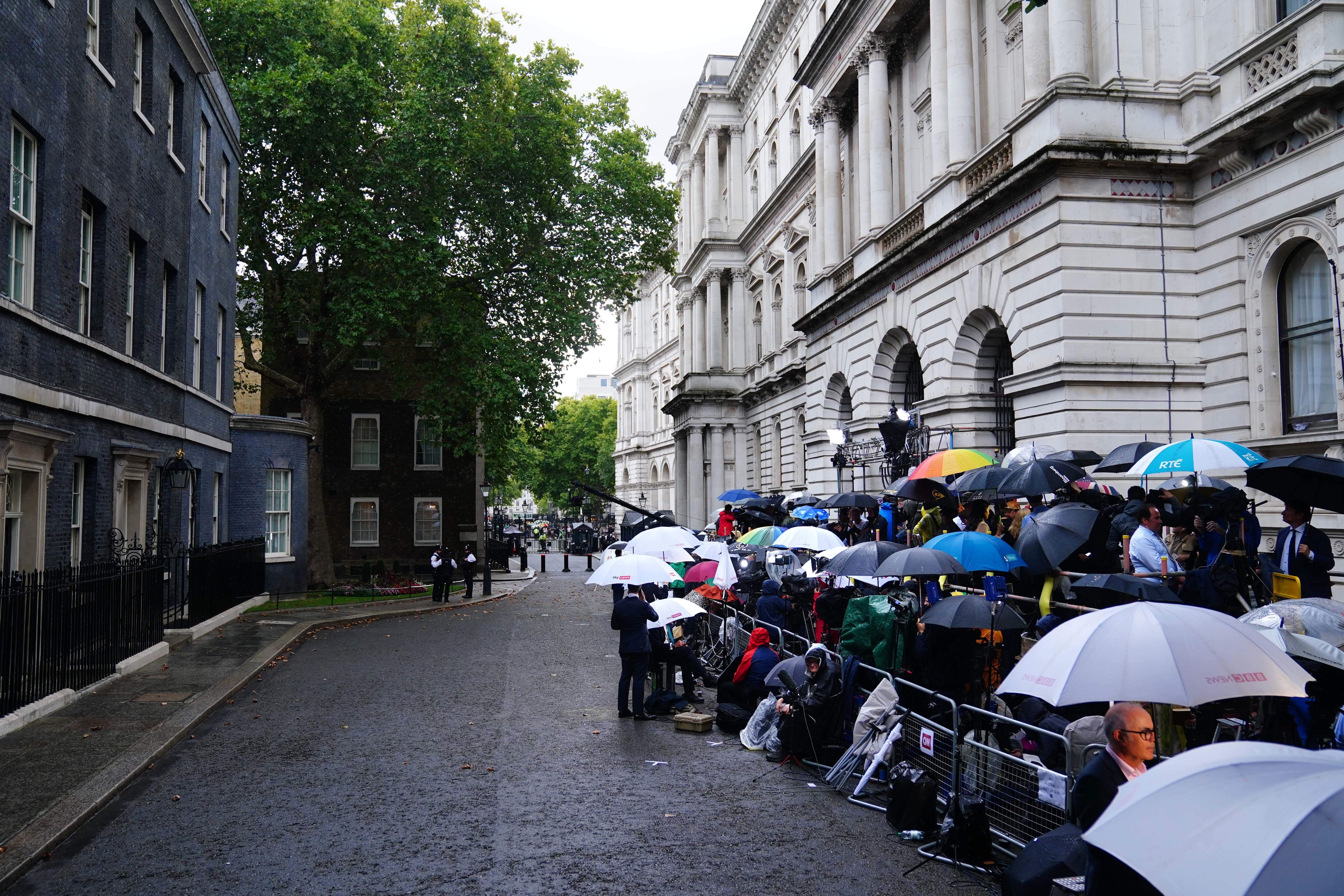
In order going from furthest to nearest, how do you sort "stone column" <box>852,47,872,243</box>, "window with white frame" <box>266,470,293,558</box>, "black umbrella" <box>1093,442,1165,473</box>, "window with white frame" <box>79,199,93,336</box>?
"window with white frame" <box>266,470,293,558</box>, "stone column" <box>852,47,872,243</box>, "window with white frame" <box>79,199,93,336</box>, "black umbrella" <box>1093,442,1165,473</box>

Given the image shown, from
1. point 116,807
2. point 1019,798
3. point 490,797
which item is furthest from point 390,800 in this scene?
point 1019,798

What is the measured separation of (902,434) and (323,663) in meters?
12.3

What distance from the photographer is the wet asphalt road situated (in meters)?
6.88

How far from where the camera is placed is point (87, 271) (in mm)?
16219

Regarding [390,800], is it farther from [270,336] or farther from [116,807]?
[270,336]

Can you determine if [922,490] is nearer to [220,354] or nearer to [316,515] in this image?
[220,354]

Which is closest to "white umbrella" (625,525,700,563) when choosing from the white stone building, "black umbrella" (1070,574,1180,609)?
the white stone building

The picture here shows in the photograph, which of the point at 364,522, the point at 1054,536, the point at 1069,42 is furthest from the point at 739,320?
the point at 1054,536

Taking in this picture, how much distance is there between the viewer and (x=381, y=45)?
32.7 meters

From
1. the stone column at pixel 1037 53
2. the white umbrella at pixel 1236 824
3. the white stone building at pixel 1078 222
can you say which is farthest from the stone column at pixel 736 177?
the white umbrella at pixel 1236 824

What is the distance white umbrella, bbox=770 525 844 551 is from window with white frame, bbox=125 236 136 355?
11437 millimetres

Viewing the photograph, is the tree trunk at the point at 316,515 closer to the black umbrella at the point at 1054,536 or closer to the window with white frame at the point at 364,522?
the window with white frame at the point at 364,522

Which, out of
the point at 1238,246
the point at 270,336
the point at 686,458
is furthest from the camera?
the point at 686,458

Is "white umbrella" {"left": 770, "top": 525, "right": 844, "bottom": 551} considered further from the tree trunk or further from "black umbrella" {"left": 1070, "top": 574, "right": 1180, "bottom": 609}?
the tree trunk
